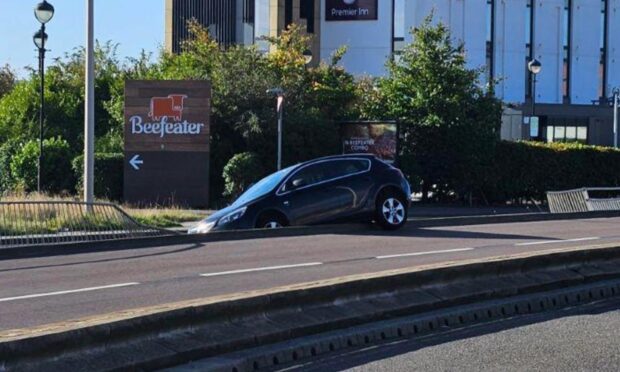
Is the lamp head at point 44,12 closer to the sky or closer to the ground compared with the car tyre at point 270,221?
closer to the sky

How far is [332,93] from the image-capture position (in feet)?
109

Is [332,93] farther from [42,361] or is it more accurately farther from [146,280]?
[42,361]

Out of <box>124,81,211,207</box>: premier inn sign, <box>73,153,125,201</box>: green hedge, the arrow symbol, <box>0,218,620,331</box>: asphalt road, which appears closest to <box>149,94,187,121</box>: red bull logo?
<box>124,81,211,207</box>: premier inn sign

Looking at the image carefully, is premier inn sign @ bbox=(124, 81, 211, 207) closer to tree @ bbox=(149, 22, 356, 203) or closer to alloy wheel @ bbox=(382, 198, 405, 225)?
tree @ bbox=(149, 22, 356, 203)

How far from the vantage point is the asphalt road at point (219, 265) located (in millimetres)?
10242

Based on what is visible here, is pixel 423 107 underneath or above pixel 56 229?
above

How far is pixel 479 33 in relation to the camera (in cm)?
6794

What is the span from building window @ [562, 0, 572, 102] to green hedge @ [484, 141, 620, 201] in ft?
119

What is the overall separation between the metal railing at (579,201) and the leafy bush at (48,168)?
594 inches

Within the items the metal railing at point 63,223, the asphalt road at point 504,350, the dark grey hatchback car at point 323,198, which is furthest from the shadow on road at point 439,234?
the asphalt road at point 504,350

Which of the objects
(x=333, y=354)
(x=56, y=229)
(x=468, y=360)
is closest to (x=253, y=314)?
Result: (x=333, y=354)

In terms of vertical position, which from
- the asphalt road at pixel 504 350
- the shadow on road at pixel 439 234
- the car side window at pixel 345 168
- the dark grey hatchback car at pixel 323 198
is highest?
the car side window at pixel 345 168

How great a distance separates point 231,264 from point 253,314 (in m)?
5.57

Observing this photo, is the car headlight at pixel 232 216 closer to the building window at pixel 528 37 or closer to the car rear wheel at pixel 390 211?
the car rear wheel at pixel 390 211
